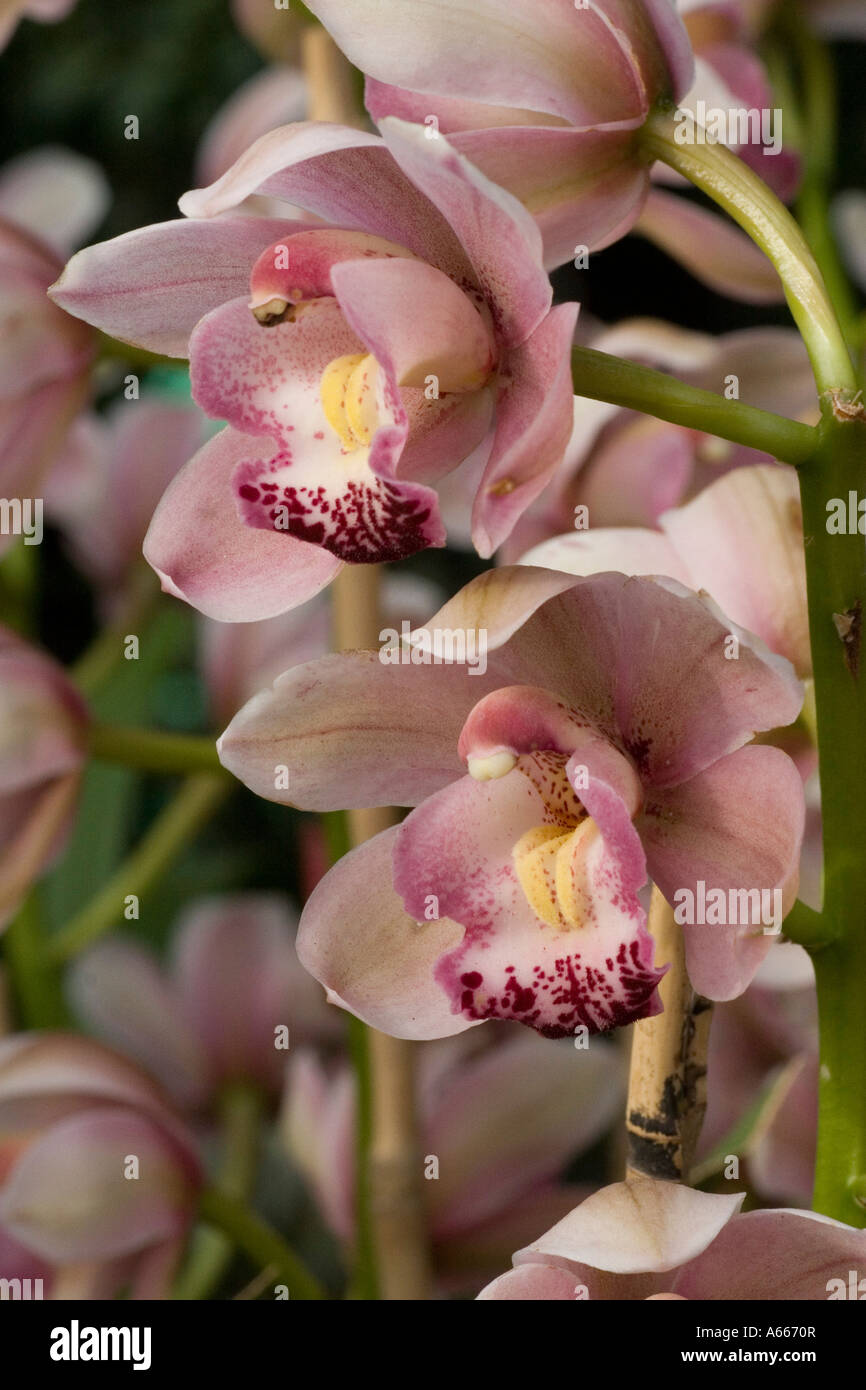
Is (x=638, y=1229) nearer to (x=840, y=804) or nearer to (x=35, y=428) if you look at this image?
(x=840, y=804)

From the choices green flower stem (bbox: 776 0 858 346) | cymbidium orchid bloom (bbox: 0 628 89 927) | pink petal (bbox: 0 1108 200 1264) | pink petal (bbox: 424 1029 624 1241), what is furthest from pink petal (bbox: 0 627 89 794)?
green flower stem (bbox: 776 0 858 346)

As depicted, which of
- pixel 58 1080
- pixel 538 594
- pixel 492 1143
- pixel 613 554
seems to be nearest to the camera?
pixel 538 594

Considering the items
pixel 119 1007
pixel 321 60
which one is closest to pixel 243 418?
pixel 321 60

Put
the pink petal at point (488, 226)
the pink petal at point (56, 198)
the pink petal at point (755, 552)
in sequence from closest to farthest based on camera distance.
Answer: the pink petal at point (488, 226), the pink petal at point (755, 552), the pink petal at point (56, 198)

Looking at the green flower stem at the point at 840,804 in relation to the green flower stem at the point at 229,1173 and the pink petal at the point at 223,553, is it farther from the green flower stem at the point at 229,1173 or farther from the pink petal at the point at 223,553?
the green flower stem at the point at 229,1173

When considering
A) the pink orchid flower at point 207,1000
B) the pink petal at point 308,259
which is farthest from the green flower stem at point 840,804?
the pink orchid flower at point 207,1000

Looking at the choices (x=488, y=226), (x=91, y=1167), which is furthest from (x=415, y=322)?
(x=91, y=1167)
